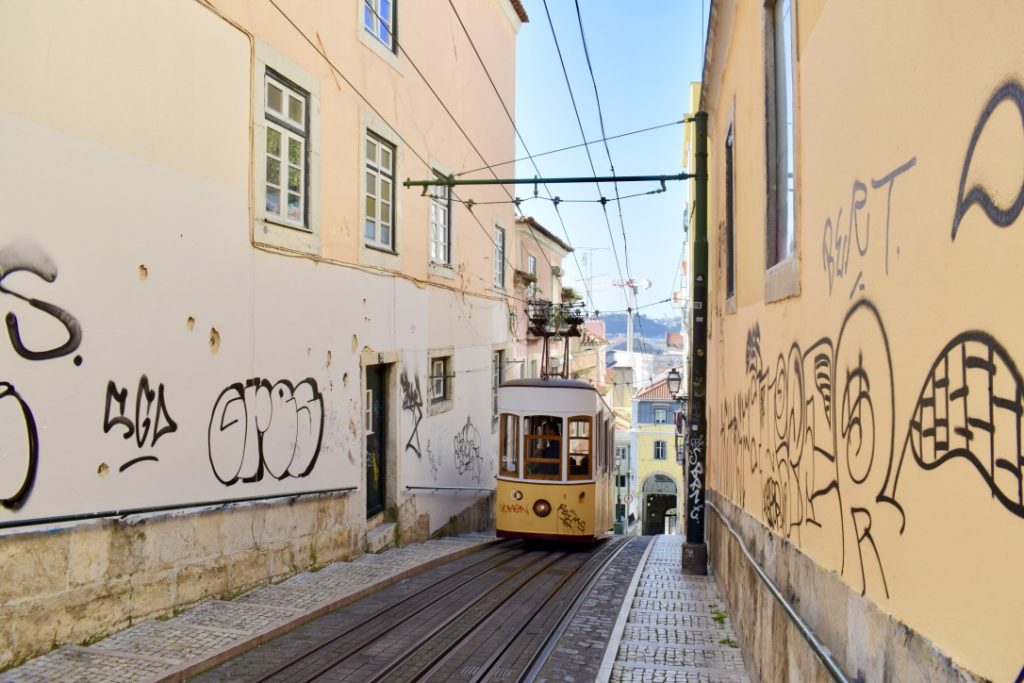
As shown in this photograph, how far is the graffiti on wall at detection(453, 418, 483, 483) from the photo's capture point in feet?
54.3

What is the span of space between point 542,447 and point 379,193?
4.99 metres

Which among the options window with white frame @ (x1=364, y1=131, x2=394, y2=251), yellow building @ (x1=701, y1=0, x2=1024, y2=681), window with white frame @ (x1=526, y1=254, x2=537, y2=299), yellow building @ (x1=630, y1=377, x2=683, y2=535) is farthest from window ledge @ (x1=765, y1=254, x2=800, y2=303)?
yellow building @ (x1=630, y1=377, x2=683, y2=535)

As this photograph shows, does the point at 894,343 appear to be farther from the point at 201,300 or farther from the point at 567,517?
the point at 567,517

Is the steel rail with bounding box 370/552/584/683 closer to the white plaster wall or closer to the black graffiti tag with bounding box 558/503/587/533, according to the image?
the black graffiti tag with bounding box 558/503/587/533

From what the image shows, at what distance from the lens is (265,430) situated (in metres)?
8.98

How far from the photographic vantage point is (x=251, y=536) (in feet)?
28.0

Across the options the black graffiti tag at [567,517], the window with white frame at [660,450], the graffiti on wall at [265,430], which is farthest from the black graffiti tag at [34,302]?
the window with white frame at [660,450]

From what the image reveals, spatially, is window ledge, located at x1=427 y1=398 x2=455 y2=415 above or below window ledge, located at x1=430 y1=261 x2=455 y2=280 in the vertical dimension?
below

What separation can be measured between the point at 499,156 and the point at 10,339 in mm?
15259

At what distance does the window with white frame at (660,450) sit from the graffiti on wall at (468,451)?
3729cm

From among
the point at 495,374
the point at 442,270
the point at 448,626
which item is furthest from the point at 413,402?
the point at 495,374

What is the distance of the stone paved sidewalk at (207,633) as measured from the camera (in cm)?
580

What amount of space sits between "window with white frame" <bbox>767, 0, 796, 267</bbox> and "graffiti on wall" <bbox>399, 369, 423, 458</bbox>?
748 centimetres

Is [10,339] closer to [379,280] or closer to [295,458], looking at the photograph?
[295,458]
